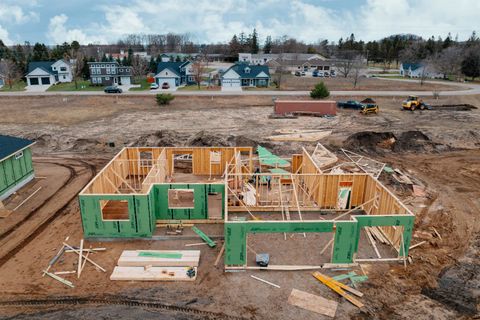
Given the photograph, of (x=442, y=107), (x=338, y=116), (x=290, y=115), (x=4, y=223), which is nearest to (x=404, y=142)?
(x=338, y=116)

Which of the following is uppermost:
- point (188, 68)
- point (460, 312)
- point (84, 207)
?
point (188, 68)

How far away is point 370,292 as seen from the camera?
1352cm

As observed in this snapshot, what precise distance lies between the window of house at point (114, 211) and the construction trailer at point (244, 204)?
0.16ft

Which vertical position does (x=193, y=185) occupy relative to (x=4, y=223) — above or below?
above

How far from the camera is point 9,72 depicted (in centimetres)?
7181

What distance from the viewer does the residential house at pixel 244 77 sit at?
71.4m

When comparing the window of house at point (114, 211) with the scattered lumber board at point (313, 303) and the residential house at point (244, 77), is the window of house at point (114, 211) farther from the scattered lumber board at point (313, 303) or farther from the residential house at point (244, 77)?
the residential house at point (244, 77)

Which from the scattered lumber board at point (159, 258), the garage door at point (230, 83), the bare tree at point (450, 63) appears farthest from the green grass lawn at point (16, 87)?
the bare tree at point (450, 63)

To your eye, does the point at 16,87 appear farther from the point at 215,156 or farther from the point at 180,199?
the point at 180,199

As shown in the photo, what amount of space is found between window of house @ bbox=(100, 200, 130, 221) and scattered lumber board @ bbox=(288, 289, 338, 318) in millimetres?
8854

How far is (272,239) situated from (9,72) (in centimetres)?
7584

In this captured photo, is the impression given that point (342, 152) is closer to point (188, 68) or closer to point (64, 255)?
point (64, 255)

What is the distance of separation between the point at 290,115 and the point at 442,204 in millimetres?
24660

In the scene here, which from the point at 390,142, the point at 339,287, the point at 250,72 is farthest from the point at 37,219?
the point at 250,72
